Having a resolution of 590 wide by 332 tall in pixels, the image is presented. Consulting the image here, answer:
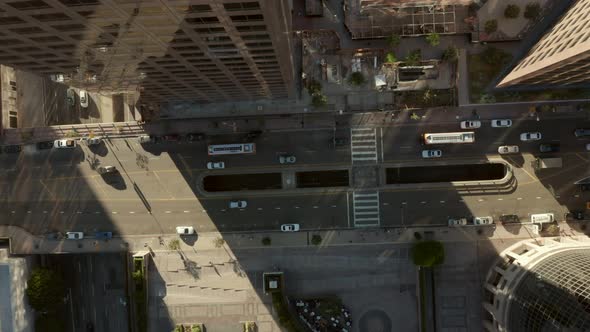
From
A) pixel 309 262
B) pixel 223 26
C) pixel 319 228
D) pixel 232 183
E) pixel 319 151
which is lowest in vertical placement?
pixel 309 262

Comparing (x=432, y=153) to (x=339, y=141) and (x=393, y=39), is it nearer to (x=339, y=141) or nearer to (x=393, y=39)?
(x=339, y=141)

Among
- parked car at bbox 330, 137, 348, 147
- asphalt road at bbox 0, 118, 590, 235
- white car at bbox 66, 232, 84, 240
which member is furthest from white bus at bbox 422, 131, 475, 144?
white car at bbox 66, 232, 84, 240

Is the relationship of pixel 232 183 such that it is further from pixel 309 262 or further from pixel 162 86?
pixel 162 86

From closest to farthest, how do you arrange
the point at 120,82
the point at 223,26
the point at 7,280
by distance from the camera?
the point at 223,26
the point at 120,82
the point at 7,280

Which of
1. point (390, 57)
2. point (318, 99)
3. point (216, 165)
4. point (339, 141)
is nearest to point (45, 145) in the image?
point (216, 165)

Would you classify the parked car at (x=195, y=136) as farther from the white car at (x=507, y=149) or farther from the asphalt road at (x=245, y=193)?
the white car at (x=507, y=149)

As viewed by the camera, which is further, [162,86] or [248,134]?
[248,134]

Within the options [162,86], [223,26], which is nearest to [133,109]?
[162,86]
